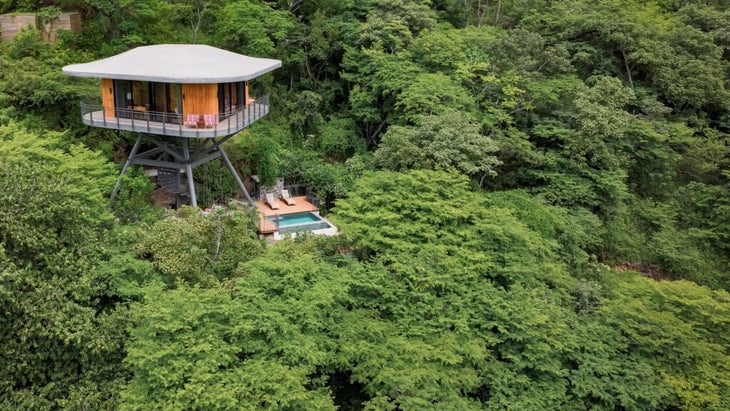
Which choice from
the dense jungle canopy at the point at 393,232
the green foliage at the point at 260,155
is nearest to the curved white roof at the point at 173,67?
the dense jungle canopy at the point at 393,232

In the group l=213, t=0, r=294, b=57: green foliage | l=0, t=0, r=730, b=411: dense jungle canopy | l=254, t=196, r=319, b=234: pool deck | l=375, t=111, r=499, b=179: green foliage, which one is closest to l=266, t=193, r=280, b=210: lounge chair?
l=254, t=196, r=319, b=234: pool deck

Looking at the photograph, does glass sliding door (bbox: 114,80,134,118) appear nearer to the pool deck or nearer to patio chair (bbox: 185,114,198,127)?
patio chair (bbox: 185,114,198,127)

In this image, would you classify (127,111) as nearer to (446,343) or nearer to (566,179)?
(446,343)

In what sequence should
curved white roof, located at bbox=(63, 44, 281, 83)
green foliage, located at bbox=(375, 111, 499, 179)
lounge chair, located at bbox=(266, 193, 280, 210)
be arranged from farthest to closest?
lounge chair, located at bbox=(266, 193, 280, 210), green foliage, located at bbox=(375, 111, 499, 179), curved white roof, located at bbox=(63, 44, 281, 83)

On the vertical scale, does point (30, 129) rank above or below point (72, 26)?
below

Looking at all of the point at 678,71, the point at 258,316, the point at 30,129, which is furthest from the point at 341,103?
the point at 258,316
